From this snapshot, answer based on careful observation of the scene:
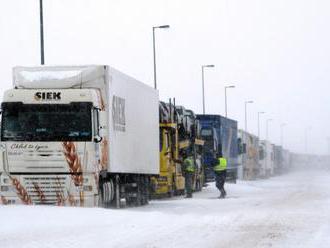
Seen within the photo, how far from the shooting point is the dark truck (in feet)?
135

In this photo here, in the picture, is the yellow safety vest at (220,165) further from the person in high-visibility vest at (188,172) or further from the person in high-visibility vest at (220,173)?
the person in high-visibility vest at (188,172)

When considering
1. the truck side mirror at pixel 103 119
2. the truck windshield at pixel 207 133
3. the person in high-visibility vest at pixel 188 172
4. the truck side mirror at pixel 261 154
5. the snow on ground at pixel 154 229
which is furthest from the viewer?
the truck side mirror at pixel 261 154

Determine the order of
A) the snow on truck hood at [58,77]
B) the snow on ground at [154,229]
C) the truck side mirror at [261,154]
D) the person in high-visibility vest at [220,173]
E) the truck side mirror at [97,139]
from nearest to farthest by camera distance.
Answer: the snow on ground at [154,229]
the truck side mirror at [97,139]
the snow on truck hood at [58,77]
the person in high-visibility vest at [220,173]
the truck side mirror at [261,154]

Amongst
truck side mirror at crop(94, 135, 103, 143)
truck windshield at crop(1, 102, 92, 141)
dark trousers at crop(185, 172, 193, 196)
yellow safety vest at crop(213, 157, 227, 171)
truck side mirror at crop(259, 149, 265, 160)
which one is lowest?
dark trousers at crop(185, 172, 193, 196)

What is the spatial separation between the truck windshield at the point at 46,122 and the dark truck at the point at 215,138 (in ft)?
61.4

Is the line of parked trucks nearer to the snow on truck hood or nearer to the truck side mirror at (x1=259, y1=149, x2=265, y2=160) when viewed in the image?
the snow on truck hood

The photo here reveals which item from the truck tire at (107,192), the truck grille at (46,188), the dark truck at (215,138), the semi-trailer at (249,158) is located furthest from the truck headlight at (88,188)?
the semi-trailer at (249,158)

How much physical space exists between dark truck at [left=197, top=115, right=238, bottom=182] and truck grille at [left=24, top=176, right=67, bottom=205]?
18.7 meters

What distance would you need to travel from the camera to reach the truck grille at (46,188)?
19734 mm

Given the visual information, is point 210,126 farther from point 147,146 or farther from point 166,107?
point 147,146

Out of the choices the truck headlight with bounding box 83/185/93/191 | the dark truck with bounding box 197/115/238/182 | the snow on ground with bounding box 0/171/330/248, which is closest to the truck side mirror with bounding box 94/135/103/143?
the truck headlight with bounding box 83/185/93/191

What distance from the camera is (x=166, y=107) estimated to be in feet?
101

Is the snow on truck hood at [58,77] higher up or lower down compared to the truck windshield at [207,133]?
higher up

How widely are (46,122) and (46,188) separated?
1582 millimetres
